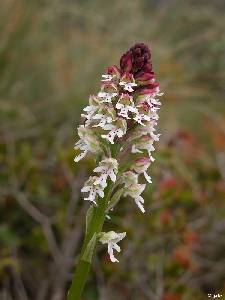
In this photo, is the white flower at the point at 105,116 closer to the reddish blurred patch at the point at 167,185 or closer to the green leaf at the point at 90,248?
the green leaf at the point at 90,248

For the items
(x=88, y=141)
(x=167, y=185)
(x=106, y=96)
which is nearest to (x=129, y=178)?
(x=88, y=141)

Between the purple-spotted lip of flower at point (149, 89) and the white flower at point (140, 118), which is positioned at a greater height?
the purple-spotted lip of flower at point (149, 89)

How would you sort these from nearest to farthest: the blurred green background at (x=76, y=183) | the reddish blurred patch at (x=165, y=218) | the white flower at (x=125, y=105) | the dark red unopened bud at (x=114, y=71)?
the white flower at (x=125, y=105)
the dark red unopened bud at (x=114, y=71)
the blurred green background at (x=76, y=183)
the reddish blurred patch at (x=165, y=218)

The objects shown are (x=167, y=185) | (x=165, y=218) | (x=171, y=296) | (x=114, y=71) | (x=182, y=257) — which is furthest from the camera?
(x=167, y=185)

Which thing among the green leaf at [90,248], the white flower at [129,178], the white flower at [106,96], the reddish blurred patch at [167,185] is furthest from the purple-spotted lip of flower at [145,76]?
the reddish blurred patch at [167,185]

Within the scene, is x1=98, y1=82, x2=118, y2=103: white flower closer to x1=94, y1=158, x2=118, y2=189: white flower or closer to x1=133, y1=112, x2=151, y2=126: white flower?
x1=133, y1=112, x2=151, y2=126: white flower

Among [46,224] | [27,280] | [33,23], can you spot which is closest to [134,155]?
[46,224]

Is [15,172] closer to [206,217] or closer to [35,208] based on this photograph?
[35,208]

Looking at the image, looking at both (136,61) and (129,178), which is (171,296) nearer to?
(129,178)
